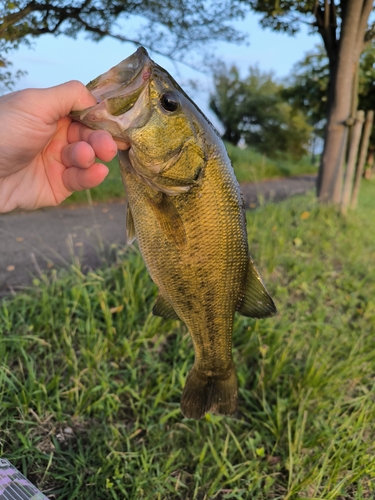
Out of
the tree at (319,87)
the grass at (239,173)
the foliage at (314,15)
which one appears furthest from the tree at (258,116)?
the foliage at (314,15)

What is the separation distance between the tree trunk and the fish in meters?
6.28

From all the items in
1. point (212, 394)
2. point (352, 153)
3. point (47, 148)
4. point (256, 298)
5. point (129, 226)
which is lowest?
point (212, 394)

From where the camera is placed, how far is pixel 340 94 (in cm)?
721

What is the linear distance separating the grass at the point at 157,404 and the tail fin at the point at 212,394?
55 cm

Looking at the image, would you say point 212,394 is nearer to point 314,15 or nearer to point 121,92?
point 121,92

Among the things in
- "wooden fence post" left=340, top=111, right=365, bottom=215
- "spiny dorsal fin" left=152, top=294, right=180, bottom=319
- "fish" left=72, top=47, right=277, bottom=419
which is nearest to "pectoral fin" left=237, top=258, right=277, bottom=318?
"fish" left=72, top=47, right=277, bottom=419

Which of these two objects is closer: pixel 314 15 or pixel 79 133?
pixel 79 133

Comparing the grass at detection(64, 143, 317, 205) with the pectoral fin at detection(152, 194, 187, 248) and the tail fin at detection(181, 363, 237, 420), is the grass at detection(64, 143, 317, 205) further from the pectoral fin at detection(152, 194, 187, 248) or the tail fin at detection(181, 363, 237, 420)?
the pectoral fin at detection(152, 194, 187, 248)

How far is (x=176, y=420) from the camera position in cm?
265

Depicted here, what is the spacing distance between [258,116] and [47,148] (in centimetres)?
2924

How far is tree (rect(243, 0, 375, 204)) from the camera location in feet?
22.3

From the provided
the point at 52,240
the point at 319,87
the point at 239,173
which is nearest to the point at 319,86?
the point at 319,87

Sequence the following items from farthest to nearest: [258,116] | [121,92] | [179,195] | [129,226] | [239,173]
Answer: [258,116], [239,173], [129,226], [179,195], [121,92]

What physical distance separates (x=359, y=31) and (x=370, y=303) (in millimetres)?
5253
